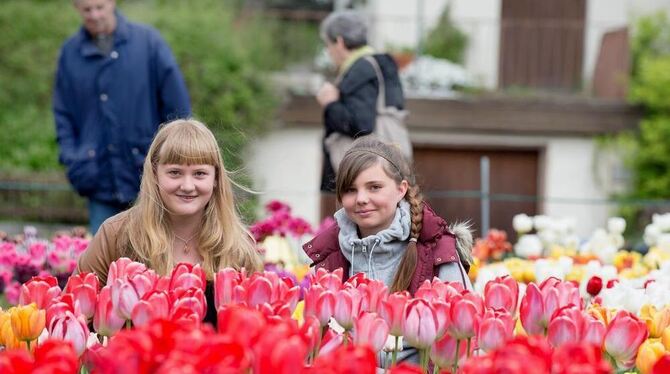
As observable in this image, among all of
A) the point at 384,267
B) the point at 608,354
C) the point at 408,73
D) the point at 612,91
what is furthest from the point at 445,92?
the point at 608,354

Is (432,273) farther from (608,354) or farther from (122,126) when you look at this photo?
(122,126)

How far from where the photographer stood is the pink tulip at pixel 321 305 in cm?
285

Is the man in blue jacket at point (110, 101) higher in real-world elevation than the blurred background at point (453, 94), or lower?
higher

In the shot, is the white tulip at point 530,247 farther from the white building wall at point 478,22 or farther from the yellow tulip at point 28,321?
the white building wall at point 478,22

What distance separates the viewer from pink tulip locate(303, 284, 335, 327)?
9.36 feet

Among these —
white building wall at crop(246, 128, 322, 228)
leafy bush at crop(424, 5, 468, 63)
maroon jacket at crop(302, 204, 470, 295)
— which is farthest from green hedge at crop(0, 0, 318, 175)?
maroon jacket at crop(302, 204, 470, 295)

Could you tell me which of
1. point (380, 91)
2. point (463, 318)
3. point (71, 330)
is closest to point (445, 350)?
point (463, 318)

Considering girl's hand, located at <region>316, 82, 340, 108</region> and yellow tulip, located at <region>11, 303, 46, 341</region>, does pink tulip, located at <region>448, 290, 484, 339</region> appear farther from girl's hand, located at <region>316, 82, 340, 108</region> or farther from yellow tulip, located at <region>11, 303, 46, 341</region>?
girl's hand, located at <region>316, 82, 340, 108</region>

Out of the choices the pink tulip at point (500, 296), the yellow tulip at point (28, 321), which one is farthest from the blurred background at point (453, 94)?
the yellow tulip at point (28, 321)

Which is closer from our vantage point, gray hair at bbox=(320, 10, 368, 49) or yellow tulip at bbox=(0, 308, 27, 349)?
yellow tulip at bbox=(0, 308, 27, 349)

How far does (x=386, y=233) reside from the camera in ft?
13.8

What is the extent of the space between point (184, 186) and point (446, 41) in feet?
36.8

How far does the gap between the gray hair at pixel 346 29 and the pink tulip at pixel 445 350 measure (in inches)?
163

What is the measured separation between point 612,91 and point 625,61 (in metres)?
0.40
